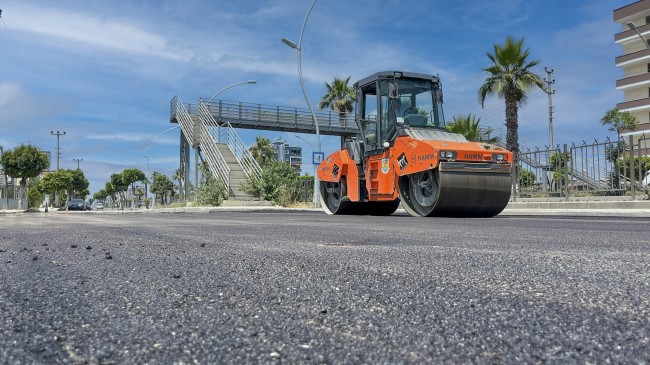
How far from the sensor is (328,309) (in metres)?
1.74

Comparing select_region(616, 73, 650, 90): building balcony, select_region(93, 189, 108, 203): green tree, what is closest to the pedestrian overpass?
select_region(616, 73, 650, 90): building balcony

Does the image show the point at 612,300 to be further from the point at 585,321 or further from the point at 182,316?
the point at 182,316

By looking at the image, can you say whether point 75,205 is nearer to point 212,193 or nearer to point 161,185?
point 212,193

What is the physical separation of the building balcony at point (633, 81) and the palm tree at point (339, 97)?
3119 cm

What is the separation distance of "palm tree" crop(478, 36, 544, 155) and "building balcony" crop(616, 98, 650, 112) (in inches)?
1236

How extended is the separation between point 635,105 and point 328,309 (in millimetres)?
56206

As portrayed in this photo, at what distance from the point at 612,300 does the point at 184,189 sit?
3642cm

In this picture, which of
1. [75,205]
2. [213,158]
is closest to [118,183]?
[75,205]

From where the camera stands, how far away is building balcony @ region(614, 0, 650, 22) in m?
49.2

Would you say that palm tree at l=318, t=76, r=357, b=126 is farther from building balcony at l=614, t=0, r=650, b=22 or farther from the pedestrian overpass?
building balcony at l=614, t=0, r=650, b=22

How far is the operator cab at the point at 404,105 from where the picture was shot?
11008mm

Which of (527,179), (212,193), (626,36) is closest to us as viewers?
(527,179)

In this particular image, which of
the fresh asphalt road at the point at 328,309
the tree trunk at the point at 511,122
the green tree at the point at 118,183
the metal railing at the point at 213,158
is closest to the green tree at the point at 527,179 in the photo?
the tree trunk at the point at 511,122

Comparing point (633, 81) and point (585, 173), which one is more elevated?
point (633, 81)
